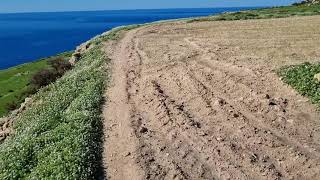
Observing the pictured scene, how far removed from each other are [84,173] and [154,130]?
528 centimetres

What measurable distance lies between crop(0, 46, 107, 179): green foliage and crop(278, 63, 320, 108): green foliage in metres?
9.79

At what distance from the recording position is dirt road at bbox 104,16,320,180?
2003cm

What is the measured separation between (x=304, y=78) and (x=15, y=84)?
65.8 m

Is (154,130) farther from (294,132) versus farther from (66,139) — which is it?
(294,132)

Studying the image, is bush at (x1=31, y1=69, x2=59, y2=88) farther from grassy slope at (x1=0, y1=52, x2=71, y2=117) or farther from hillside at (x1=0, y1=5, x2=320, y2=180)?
hillside at (x1=0, y1=5, x2=320, y2=180)

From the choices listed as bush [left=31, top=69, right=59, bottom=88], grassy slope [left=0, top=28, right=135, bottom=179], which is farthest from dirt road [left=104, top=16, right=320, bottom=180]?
bush [left=31, top=69, right=59, bottom=88]

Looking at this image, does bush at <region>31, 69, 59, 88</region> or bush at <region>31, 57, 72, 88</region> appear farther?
bush at <region>31, 69, 59, 88</region>

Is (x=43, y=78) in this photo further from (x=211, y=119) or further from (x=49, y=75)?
(x=211, y=119)

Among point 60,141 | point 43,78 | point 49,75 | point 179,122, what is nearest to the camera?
point 60,141

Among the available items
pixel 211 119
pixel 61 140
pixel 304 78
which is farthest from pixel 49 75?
pixel 211 119

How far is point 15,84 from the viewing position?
87.3 meters

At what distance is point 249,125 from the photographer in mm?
23422

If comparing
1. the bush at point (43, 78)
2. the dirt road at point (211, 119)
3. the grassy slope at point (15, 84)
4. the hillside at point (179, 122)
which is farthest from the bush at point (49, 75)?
the hillside at point (179, 122)

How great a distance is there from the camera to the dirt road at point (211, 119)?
20031mm
